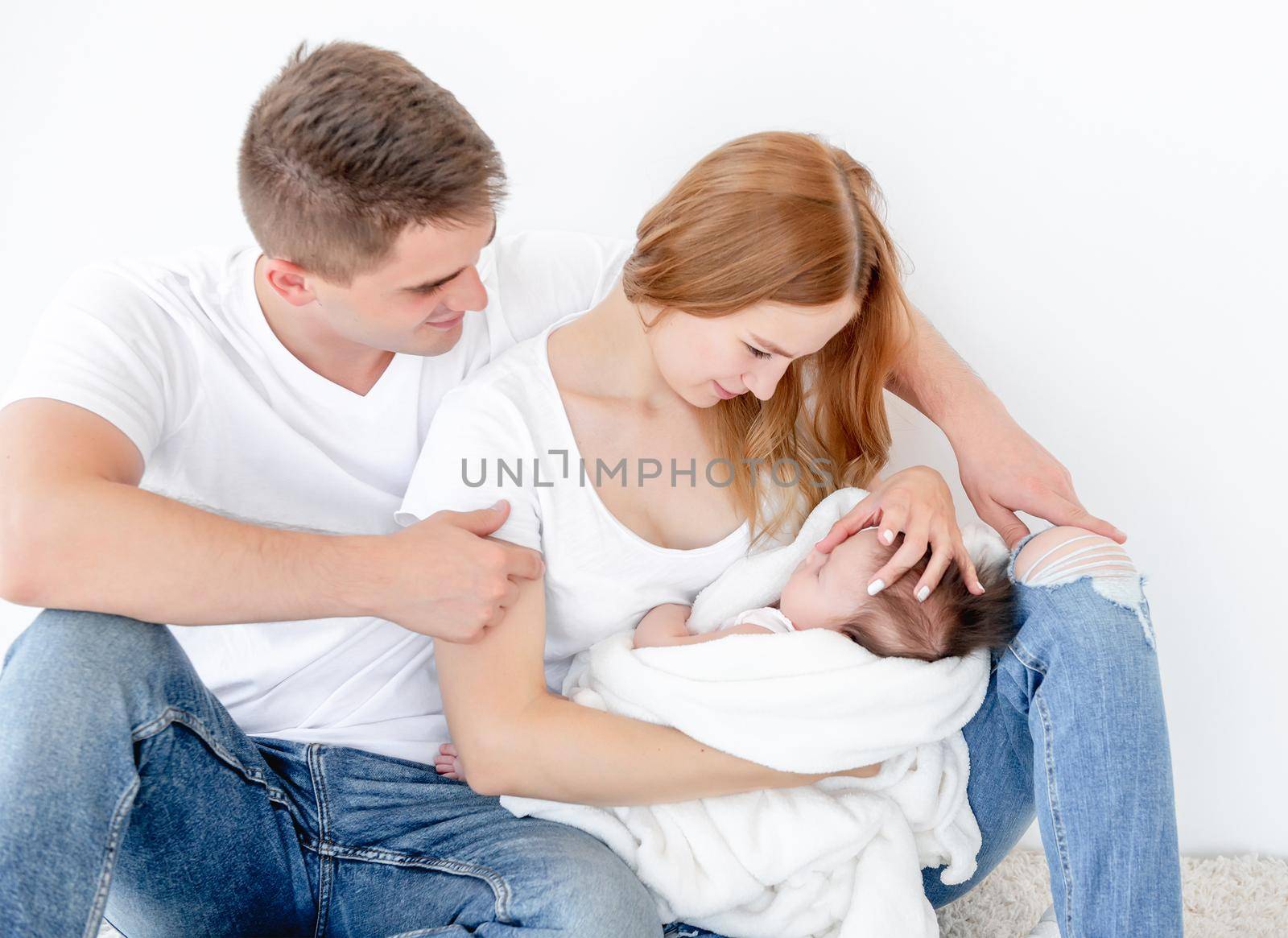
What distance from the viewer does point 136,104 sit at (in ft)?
6.89

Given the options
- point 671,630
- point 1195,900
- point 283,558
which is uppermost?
point 283,558

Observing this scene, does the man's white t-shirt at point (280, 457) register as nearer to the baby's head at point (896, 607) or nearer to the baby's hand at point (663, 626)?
the baby's hand at point (663, 626)

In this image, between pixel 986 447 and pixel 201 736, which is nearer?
pixel 201 736

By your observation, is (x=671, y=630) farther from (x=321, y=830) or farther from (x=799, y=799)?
(x=321, y=830)

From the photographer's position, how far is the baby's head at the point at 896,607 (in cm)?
159

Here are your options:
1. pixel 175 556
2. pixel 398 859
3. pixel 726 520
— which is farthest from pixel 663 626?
pixel 175 556

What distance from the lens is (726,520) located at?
Answer: 1822mm

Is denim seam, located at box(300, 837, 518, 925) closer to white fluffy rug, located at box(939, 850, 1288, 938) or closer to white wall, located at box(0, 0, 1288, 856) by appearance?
white fluffy rug, located at box(939, 850, 1288, 938)

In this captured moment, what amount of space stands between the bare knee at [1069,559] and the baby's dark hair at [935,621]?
0.20ft

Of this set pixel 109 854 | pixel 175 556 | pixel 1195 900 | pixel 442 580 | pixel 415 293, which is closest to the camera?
pixel 109 854

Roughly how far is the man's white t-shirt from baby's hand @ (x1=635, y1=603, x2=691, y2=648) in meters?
0.37

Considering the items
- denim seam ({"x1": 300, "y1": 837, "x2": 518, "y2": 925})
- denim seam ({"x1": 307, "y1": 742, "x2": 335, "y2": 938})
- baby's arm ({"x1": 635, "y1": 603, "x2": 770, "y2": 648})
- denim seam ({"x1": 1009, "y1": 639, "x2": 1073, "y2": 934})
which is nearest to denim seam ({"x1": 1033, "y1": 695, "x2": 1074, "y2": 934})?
denim seam ({"x1": 1009, "y1": 639, "x2": 1073, "y2": 934})

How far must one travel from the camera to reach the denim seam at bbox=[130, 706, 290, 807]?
1315mm

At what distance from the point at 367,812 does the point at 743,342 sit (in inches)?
34.5
